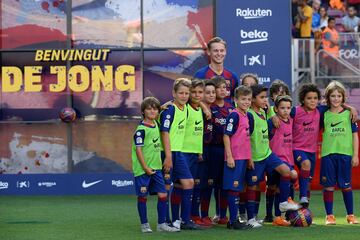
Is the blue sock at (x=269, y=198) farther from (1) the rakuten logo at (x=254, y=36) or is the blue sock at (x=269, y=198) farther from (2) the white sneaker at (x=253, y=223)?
(1) the rakuten logo at (x=254, y=36)

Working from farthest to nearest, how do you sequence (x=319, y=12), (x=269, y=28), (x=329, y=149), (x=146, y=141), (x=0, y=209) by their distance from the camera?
(x=319, y=12), (x=269, y=28), (x=0, y=209), (x=329, y=149), (x=146, y=141)

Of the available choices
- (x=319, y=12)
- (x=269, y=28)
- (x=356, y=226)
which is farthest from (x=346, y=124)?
(x=319, y=12)

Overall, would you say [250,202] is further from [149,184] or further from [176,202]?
[149,184]

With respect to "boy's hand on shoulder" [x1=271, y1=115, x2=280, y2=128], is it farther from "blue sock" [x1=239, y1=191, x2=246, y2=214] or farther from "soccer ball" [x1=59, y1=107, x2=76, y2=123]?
"soccer ball" [x1=59, y1=107, x2=76, y2=123]

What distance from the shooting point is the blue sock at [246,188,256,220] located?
44.2ft

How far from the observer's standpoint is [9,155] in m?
21.5

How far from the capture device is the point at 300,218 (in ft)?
44.1

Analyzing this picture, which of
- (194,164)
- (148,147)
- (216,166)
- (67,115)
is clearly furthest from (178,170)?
(67,115)

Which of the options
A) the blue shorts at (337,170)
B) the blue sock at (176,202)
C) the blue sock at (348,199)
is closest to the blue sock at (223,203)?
the blue sock at (176,202)

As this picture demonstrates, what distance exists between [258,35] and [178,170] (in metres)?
8.51

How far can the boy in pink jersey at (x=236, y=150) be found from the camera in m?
13.2

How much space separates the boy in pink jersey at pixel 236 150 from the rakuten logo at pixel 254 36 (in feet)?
26.2

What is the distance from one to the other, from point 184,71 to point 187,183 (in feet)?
27.2

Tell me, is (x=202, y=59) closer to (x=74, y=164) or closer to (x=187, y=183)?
(x=74, y=164)
